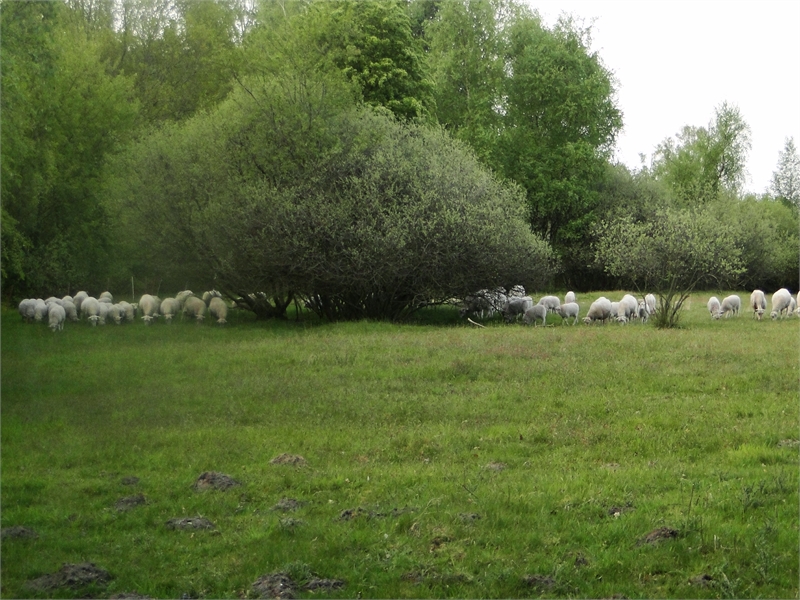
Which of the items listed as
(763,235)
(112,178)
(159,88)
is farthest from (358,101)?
(763,235)

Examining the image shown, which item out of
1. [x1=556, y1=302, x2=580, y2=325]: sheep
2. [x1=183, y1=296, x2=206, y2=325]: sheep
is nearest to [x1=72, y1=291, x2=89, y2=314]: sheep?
[x1=183, y1=296, x2=206, y2=325]: sheep

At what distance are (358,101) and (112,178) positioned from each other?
18.6 m

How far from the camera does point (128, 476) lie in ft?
33.9

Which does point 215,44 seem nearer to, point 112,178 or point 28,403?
point 112,178

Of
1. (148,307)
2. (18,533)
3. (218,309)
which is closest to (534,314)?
(218,309)

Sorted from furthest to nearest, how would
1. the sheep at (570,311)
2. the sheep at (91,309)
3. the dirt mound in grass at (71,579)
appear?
the sheep at (570,311) < the sheep at (91,309) < the dirt mound in grass at (71,579)

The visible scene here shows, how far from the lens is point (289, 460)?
1121 cm

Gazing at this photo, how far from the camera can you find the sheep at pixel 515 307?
112 ft

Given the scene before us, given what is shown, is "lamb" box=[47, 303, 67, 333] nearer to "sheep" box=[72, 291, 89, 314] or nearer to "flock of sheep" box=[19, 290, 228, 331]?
"flock of sheep" box=[19, 290, 228, 331]

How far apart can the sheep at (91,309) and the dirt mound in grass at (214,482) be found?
16.1 ft

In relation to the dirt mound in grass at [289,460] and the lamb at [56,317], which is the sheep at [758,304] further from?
the lamb at [56,317]

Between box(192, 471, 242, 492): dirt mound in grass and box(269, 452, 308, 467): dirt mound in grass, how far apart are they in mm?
951

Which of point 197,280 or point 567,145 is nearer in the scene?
point 197,280

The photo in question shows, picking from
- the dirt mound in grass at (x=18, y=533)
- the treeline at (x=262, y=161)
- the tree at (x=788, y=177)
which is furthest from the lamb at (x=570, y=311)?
the dirt mound in grass at (x=18, y=533)
